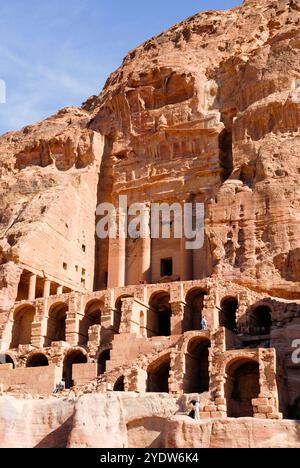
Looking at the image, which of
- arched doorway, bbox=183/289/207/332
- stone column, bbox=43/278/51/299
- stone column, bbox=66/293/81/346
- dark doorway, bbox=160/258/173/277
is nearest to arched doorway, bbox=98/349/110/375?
stone column, bbox=66/293/81/346

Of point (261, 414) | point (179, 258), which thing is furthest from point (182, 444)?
point (179, 258)

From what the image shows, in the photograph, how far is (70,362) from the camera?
42812 mm

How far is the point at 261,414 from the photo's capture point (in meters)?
31.2

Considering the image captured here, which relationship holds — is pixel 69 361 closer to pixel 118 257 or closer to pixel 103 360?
pixel 103 360

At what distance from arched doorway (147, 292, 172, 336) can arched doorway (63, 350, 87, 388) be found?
426cm

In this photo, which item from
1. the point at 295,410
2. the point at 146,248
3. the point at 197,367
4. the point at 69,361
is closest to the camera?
the point at 295,410

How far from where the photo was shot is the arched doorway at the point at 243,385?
34531 mm

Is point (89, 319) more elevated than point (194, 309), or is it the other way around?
point (194, 309)

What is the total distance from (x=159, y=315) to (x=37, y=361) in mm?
8017

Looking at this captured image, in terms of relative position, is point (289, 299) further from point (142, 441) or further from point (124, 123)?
point (124, 123)

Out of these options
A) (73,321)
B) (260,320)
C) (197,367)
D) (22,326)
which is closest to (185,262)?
(73,321)

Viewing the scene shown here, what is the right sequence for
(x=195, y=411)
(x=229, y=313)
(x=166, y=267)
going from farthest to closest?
(x=166, y=267)
(x=229, y=313)
(x=195, y=411)
